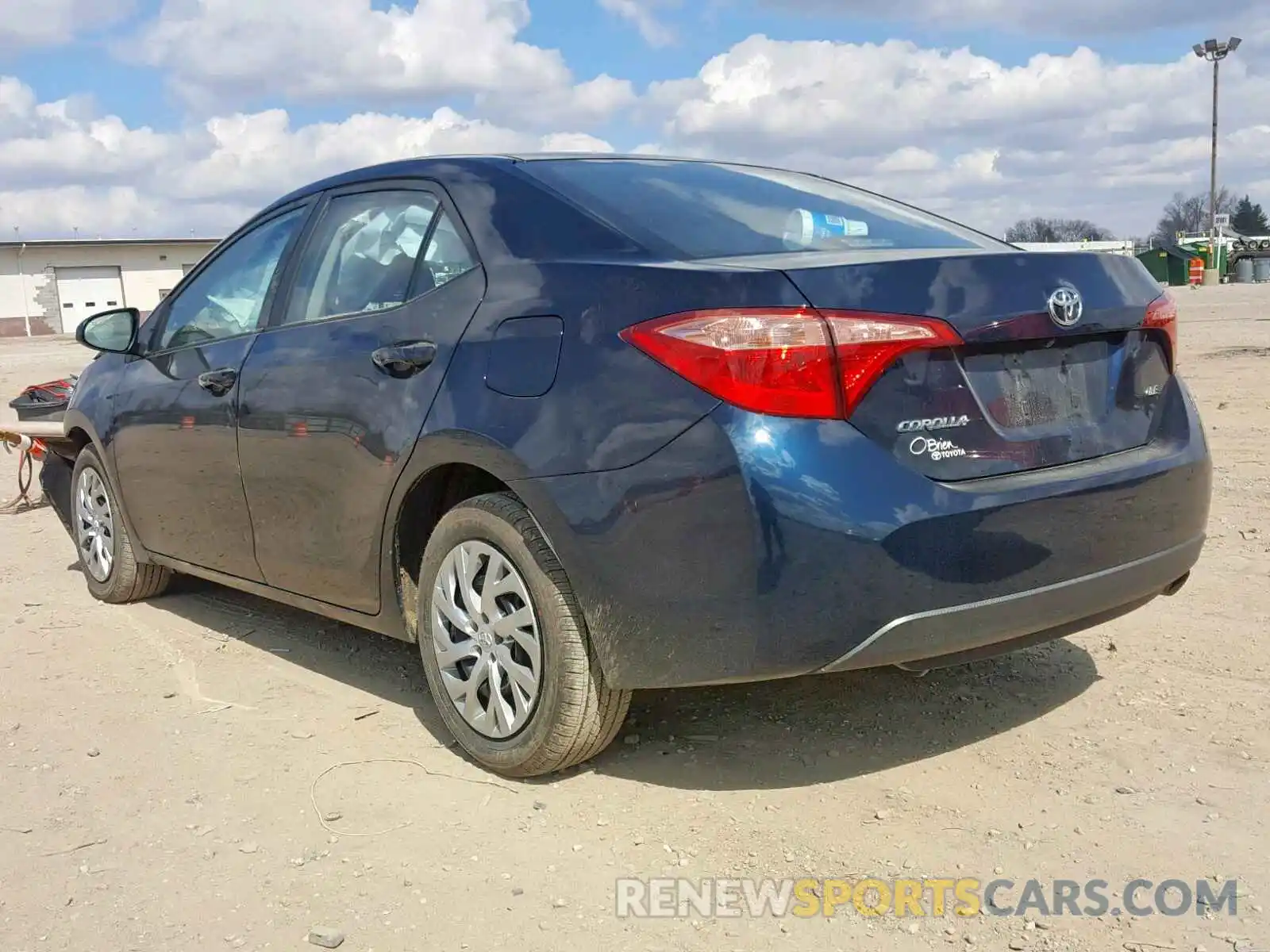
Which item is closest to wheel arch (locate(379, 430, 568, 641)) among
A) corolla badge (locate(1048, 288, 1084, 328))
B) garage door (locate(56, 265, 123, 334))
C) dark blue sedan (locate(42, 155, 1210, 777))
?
dark blue sedan (locate(42, 155, 1210, 777))

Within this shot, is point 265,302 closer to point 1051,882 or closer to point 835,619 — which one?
point 835,619

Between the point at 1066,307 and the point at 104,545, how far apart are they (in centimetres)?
441

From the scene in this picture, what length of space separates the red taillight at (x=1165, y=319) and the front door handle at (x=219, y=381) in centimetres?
293

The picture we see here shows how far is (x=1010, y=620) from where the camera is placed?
115 inches

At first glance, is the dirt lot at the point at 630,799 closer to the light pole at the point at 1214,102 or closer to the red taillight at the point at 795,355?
the red taillight at the point at 795,355

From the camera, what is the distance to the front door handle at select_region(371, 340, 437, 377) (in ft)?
11.4

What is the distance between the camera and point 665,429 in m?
2.86

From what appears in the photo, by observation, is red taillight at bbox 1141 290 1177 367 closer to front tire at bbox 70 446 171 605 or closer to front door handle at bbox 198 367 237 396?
front door handle at bbox 198 367 237 396

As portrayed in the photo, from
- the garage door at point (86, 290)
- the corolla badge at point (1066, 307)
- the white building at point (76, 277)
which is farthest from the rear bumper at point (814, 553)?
the garage door at point (86, 290)

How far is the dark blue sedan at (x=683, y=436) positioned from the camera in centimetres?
279

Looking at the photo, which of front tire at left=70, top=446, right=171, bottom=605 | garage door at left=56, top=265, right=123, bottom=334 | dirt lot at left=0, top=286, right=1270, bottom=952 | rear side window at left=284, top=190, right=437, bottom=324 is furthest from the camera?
garage door at left=56, top=265, right=123, bottom=334

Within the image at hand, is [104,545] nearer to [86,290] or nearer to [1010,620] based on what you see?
[1010,620]

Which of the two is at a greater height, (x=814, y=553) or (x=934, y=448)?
(x=934, y=448)

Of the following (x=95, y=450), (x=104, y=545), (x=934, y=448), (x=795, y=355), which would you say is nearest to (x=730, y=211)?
(x=795, y=355)
